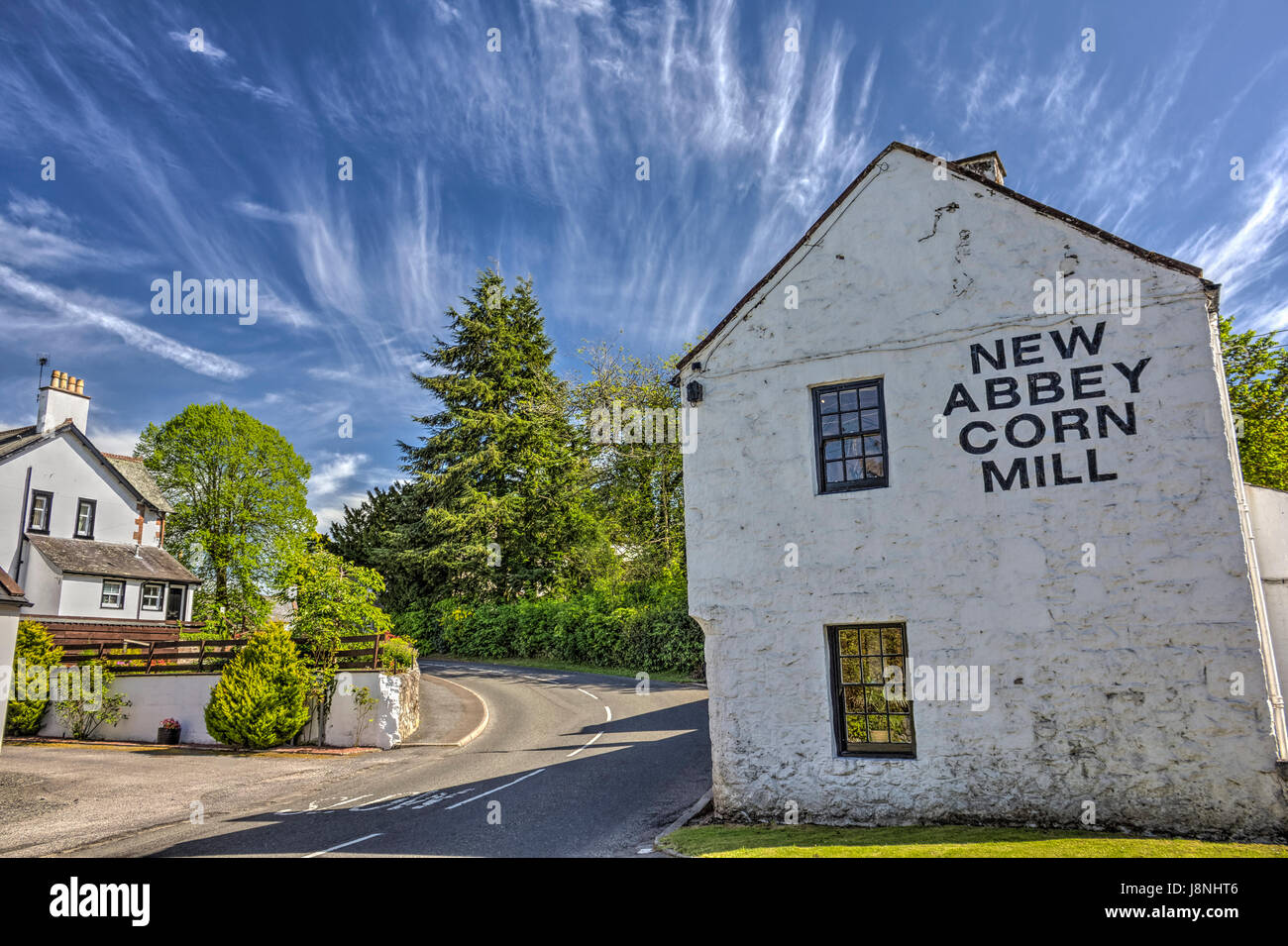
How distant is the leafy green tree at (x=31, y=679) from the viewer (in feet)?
68.8

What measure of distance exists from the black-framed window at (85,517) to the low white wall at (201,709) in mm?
15558

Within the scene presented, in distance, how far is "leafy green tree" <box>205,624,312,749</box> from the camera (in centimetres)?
1803

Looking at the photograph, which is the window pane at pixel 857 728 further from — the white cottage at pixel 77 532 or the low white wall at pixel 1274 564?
the white cottage at pixel 77 532

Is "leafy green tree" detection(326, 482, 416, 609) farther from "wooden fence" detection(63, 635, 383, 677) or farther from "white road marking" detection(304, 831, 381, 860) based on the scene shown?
"white road marking" detection(304, 831, 381, 860)

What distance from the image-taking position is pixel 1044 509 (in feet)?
29.9

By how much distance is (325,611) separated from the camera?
65.8 feet

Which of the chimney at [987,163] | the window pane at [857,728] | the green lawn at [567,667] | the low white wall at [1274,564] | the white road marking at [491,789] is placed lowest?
the white road marking at [491,789]

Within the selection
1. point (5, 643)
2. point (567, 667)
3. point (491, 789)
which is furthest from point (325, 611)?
point (567, 667)

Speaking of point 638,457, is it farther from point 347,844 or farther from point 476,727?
point 347,844

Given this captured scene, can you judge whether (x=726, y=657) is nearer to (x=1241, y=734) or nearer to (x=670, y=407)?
(x=1241, y=734)

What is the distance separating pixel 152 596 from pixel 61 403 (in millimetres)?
9471

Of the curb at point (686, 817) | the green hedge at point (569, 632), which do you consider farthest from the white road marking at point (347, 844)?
the green hedge at point (569, 632)

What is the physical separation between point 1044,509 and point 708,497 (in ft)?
14.0
